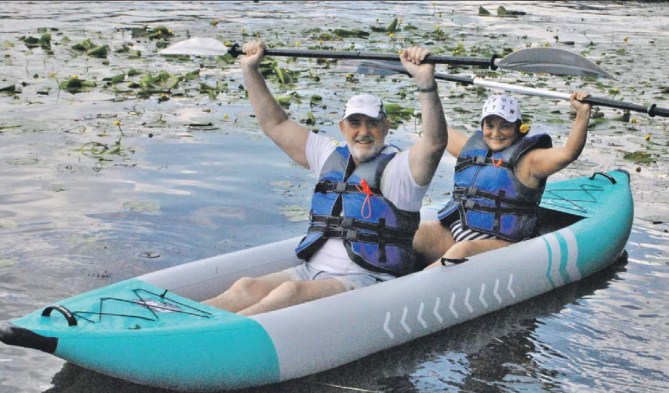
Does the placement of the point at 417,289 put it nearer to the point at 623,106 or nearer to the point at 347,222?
the point at 347,222

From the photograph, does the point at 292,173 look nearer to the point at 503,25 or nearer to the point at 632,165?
the point at 632,165

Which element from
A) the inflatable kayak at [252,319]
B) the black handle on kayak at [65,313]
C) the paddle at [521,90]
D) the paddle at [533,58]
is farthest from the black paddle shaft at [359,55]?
the black handle on kayak at [65,313]

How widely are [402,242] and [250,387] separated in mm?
1182

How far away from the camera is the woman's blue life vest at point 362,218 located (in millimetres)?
5633

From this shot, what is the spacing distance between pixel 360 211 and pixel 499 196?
1.40 m

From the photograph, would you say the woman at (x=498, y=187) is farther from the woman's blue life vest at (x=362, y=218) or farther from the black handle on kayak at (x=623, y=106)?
the woman's blue life vest at (x=362, y=218)

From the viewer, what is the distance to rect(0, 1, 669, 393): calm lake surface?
563 cm

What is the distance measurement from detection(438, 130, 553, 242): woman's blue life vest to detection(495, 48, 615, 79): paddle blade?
43 cm

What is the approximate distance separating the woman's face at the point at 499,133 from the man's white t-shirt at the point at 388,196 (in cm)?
129

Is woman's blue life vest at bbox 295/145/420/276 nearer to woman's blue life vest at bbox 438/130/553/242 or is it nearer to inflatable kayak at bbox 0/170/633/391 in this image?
inflatable kayak at bbox 0/170/633/391

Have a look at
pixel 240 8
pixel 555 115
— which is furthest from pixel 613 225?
pixel 240 8

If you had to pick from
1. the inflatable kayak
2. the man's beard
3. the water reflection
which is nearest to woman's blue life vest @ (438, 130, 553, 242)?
the inflatable kayak

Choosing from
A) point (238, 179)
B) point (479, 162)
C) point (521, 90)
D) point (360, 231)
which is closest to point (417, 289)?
point (360, 231)

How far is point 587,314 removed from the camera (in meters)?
6.50
